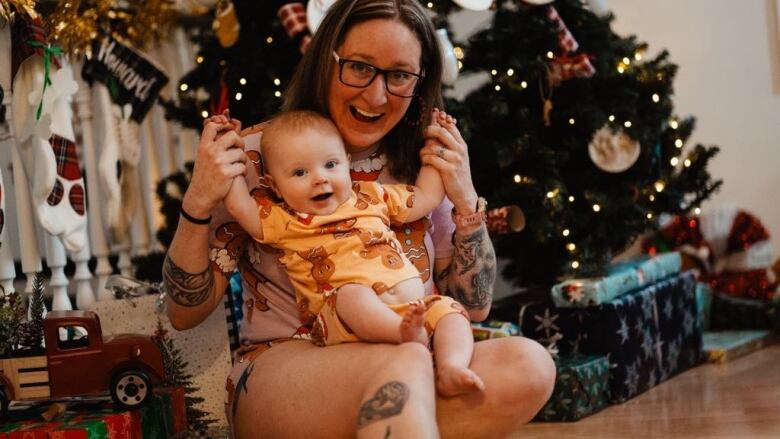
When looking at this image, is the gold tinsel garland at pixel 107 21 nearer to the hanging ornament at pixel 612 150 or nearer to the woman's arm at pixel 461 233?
the woman's arm at pixel 461 233

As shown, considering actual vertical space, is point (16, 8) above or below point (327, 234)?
above

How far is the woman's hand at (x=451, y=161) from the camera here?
1.83 metres

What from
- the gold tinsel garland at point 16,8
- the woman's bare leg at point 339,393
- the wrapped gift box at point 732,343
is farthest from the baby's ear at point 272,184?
the wrapped gift box at point 732,343

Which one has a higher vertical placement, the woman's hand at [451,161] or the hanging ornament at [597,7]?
the hanging ornament at [597,7]

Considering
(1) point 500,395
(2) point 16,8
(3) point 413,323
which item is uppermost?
(2) point 16,8

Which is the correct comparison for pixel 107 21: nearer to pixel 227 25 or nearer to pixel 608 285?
pixel 227 25

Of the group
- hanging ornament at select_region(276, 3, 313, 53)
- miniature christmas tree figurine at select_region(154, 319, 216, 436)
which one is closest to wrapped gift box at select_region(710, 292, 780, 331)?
hanging ornament at select_region(276, 3, 313, 53)

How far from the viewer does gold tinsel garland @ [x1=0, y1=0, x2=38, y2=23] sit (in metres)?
2.15

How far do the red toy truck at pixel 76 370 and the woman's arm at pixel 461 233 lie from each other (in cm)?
58

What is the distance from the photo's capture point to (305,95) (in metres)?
1.89

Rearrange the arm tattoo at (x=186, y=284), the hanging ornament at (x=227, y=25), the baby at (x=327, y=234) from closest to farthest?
the baby at (x=327, y=234), the arm tattoo at (x=186, y=284), the hanging ornament at (x=227, y=25)

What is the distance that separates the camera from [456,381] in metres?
1.54

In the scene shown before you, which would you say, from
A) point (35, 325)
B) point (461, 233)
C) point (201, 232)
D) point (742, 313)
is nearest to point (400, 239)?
point (461, 233)

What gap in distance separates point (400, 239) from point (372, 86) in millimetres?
268
